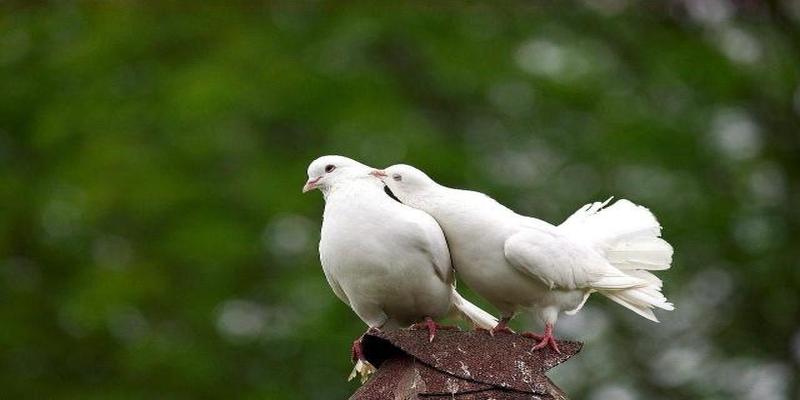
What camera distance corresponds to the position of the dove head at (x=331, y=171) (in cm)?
780

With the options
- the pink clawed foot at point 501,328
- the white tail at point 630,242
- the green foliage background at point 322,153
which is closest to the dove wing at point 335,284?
the pink clawed foot at point 501,328

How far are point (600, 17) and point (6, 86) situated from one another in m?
7.56

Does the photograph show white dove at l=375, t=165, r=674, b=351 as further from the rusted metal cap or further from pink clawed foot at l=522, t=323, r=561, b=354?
the rusted metal cap

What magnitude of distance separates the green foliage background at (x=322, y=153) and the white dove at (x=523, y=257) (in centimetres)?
874

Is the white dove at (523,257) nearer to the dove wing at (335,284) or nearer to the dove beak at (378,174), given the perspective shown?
the dove beak at (378,174)

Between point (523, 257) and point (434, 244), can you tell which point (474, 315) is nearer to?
point (523, 257)

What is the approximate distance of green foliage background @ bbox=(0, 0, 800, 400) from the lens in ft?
59.5

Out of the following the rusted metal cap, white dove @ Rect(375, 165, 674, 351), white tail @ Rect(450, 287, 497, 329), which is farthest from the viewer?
white tail @ Rect(450, 287, 497, 329)

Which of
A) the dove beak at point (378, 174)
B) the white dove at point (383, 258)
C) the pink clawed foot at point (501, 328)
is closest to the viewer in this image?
the pink clawed foot at point (501, 328)

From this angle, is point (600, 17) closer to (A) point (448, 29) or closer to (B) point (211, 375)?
(A) point (448, 29)

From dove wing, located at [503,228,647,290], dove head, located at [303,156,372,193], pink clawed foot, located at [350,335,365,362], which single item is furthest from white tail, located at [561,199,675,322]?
pink clawed foot, located at [350,335,365,362]

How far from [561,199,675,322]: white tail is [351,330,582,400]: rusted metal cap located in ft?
3.40

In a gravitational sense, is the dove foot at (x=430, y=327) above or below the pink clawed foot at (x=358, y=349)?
above

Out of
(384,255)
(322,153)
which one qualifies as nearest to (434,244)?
(384,255)
